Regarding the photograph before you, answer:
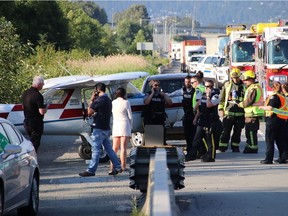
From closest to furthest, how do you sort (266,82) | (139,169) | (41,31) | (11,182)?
(11,182), (139,169), (266,82), (41,31)

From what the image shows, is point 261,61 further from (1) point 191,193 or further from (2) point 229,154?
(1) point 191,193

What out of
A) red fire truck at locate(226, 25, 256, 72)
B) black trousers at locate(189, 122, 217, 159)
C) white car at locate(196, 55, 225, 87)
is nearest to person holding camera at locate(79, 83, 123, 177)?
black trousers at locate(189, 122, 217, 159)

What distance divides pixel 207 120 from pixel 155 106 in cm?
119

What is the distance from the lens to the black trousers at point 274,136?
1738 cm

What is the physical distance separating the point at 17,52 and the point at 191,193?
10.1 m

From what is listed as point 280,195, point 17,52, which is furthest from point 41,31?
point 280,195

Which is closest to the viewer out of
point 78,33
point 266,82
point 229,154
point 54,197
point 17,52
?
point 54,197

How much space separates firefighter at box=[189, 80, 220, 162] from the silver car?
21.4ft

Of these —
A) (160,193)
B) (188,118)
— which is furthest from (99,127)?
(160,193)

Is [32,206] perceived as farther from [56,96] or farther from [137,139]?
[137,139]

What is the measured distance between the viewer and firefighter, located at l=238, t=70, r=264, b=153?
19422 mm

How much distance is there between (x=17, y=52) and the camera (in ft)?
74.3

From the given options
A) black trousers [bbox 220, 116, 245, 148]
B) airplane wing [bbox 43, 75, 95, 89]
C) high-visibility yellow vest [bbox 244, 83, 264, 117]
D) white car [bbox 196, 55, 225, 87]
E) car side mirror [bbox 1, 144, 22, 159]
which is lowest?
white car [bbox 196, 55, 225, 87]

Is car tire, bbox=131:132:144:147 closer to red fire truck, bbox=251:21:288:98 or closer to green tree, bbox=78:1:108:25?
red fire truck, bbox=251:21:288:98
